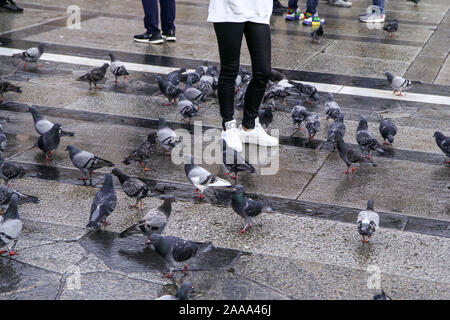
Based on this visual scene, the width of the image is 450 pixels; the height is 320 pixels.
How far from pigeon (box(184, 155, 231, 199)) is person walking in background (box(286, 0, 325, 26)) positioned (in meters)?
8.42

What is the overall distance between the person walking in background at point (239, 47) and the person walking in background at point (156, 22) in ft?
15.7

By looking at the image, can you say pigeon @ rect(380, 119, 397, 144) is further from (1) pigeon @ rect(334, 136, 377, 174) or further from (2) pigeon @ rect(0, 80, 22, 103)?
(2) pigeon @ rect(0, 80, 22, 103)

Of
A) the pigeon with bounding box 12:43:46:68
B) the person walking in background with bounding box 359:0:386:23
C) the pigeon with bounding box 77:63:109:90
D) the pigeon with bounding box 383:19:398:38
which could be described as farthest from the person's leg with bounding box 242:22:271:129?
the person walking in background with bounding box 359:0:386:23

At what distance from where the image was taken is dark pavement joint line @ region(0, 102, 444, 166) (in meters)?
7.11

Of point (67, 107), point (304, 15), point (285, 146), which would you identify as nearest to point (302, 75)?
point (285, 146)

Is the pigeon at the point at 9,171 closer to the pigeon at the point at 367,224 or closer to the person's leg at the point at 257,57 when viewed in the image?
the person's leg at the point at 257,57

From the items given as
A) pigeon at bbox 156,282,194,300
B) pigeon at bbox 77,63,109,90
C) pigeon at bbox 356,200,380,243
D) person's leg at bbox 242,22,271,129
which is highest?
person's leg at bbox 242,22,271,129

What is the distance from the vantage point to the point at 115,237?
5.18 meters

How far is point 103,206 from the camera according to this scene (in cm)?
527

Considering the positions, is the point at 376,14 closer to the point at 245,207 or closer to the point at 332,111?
the point at 332,111

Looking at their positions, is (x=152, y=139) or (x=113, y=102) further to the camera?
(x=113, y=102)

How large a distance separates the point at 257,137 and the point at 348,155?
3.64 ft
